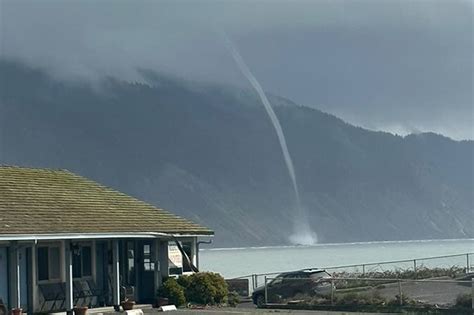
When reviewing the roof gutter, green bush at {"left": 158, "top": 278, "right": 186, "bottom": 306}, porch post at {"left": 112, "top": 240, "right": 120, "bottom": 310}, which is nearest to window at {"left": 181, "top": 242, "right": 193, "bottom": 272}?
the roof gutter

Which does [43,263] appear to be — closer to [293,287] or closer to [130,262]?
[130,262]

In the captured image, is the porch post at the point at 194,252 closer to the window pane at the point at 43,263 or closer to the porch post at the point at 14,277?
the window pane at the point at 43,263

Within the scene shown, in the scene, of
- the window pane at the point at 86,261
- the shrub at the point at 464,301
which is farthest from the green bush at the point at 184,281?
the shrub at the point at 464,301

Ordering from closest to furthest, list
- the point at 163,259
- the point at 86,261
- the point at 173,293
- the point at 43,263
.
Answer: the point at 43,263 < the point at 86,261 < the point at 173,293 < the point at 163,259

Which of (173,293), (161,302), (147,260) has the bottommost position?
(161,302)

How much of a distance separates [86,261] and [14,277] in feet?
13.2

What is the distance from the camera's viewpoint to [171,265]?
116ft

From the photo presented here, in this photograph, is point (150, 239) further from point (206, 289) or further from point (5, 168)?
point (5, 168)

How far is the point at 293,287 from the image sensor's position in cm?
3522

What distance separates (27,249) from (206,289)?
7.35 m

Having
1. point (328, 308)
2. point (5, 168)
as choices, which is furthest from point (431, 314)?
point (5, 168)

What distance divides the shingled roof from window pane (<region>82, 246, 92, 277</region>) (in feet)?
3.24

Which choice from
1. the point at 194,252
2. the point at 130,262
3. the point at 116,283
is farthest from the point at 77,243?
the point at 194,252

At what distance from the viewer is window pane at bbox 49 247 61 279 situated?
3034 centimetres
